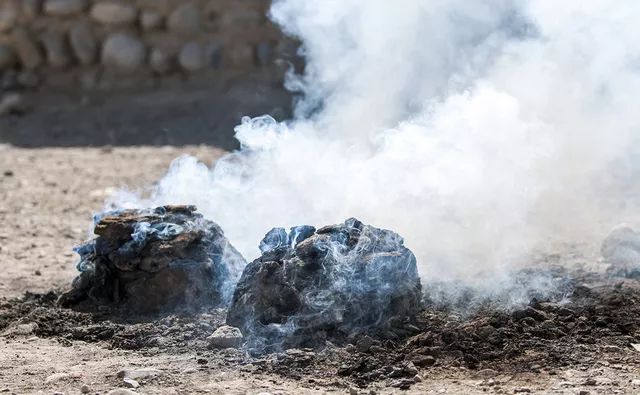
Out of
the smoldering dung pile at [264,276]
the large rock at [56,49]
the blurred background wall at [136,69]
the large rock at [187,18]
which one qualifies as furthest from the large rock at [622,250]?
the large rock at [56,49]

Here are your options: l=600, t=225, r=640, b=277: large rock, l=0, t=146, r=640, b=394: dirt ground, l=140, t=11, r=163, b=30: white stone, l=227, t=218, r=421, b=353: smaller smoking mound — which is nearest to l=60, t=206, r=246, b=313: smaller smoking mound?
l=0, t=146, r=640, b=394: dirt ground

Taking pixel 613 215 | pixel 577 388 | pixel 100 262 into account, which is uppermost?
pixel 613 215

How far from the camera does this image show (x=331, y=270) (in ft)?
16.7

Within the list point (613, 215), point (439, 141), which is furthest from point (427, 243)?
point (613, 215)

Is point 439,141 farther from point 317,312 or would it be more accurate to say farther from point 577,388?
point 577,388

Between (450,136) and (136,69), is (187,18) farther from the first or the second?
(450,136)

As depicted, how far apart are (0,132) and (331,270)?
23.7 feet

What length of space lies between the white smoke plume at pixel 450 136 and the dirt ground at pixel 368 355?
701mm

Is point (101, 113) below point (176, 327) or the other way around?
the other way around

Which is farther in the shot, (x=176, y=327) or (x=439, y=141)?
(x=439, y=141)

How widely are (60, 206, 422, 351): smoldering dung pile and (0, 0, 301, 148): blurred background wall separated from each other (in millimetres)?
4546

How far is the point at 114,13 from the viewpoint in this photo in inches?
451

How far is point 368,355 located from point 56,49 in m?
8.03

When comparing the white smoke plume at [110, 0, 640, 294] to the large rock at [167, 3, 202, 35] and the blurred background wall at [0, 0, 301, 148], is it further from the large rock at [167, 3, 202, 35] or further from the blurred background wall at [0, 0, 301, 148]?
the large rock at [167, 3, 202, 35]
